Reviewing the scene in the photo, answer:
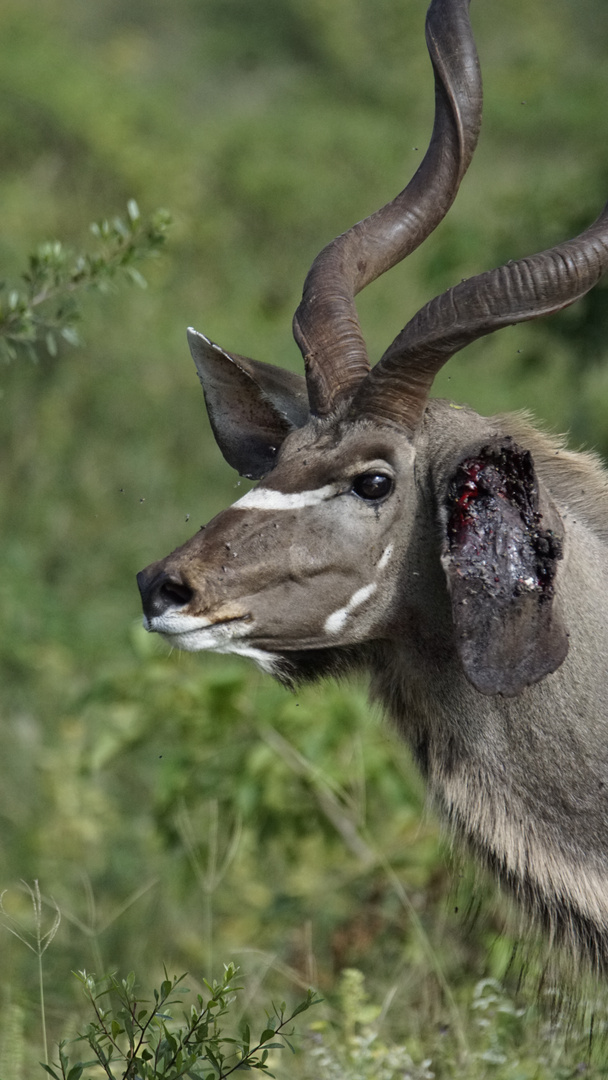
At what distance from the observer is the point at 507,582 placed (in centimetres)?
367

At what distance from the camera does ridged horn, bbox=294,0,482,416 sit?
4230 mm

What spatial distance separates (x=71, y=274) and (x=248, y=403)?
2.68 feet

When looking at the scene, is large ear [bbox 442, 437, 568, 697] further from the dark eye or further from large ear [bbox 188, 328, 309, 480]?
large ear [bbox 188, 328, 309, 480]

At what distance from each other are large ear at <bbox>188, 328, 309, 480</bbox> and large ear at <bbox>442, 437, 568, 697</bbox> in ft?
3.29

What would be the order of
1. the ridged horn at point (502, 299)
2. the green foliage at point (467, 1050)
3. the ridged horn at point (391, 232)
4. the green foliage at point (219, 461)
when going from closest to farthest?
the ridged horn at point (502, 299) → the ridged horn at point (391, 232) → the green foliage at point (467, 1050) → the green foliage at point (219, 461)

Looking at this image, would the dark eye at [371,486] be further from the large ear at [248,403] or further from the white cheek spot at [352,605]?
the large ear at [248,403]

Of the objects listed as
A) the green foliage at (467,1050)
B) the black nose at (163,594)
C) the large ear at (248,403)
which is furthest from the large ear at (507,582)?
the green foliage at (467,1050)

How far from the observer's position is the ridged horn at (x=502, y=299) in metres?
3.65

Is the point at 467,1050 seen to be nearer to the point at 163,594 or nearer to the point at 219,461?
the point at 163,594

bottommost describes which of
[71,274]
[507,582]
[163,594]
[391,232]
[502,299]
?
[507,582]

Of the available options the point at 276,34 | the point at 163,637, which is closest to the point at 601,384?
the point at 163,637

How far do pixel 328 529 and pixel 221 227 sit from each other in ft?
41.3

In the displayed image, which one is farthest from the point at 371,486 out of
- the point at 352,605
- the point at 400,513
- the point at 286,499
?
the point at 352,605

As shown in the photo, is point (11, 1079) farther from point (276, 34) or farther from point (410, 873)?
point (276, 34)
